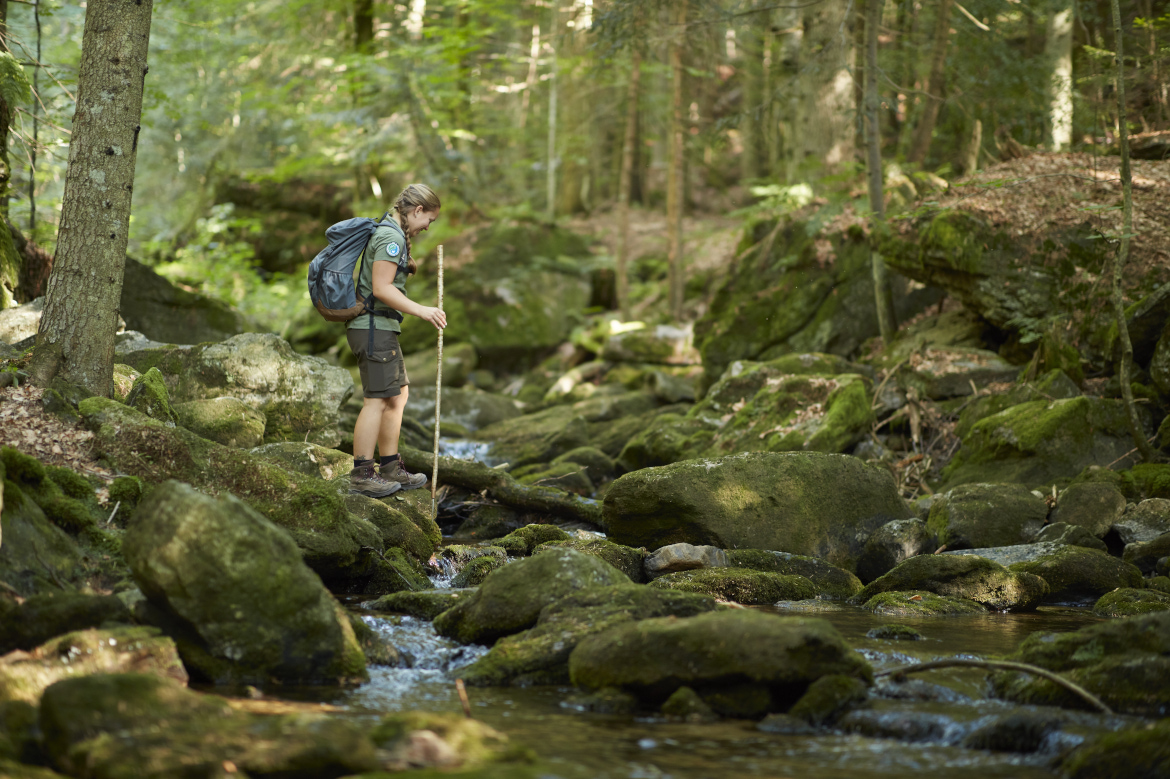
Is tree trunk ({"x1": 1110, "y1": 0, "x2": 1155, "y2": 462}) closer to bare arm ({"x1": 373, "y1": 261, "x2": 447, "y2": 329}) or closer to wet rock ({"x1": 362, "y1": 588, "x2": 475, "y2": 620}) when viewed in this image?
bare arm ({"x1": 373, "y1": 261, "x2": 447, "y2": 329})

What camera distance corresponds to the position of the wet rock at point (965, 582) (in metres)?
7.02

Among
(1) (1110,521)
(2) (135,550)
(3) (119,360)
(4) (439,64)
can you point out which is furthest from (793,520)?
(4) (439,64)

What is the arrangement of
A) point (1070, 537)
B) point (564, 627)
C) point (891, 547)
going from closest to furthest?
point (564, 627) < point (1070, 537) < point (891, 547)

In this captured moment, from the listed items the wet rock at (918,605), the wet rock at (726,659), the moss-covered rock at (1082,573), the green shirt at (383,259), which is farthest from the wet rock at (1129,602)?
the green shirt at (383,259)

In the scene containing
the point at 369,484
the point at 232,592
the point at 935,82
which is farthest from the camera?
the point at 935,82

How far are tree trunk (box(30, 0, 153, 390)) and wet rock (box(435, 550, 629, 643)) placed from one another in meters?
3.50

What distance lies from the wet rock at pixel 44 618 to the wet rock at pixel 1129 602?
6605mm

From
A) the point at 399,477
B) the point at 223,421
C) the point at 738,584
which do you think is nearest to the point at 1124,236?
the point at 738,584

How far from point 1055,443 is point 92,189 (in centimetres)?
953

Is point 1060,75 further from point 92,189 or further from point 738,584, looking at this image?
point 92,189

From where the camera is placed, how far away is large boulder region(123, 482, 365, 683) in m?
4.25

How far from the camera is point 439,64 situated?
20688 mm

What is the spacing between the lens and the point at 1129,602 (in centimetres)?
651

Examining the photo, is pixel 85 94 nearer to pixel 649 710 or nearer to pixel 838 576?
pixel 649 710
